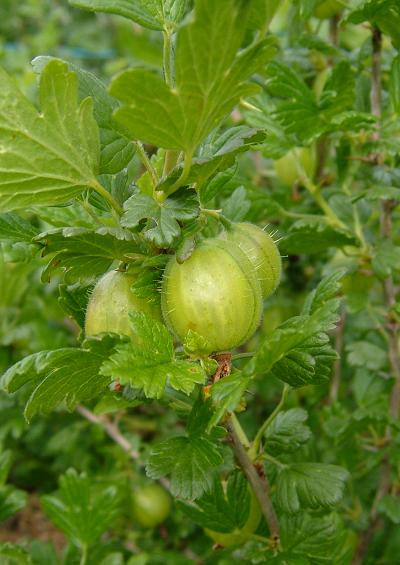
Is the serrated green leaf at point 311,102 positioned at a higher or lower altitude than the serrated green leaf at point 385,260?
higher

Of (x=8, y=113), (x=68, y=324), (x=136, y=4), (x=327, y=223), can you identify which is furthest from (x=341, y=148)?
(x=68, y=324)

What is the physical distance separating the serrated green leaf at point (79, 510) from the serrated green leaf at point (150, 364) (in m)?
0.65

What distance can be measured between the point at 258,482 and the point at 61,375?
1.27 ft

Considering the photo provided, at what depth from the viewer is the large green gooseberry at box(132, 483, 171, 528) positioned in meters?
1.77

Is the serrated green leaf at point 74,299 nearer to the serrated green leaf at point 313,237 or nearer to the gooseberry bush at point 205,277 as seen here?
the gooseberry bush at point 205,277

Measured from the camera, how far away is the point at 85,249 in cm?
83

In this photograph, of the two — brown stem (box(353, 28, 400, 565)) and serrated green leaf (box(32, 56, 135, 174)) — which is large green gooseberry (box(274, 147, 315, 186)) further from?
serrated green leaf (box(32, 56, 135, 174))

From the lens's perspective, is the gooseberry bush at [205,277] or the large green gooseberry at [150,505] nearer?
the gooseberry bush at [205,277]

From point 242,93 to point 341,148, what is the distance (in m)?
0.71

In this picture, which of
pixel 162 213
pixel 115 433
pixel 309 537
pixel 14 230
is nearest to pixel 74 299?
pixel 14 230

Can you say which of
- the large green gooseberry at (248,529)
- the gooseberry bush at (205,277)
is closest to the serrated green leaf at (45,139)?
the gooseberry bush at (205,277)

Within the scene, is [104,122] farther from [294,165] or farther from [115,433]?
[115,433]

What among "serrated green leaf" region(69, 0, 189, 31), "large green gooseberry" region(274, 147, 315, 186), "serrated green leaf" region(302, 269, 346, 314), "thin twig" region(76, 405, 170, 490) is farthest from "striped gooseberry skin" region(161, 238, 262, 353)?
"thin twig" region(76, 405, 170, 490)

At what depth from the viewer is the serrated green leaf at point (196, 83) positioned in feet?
2.08
